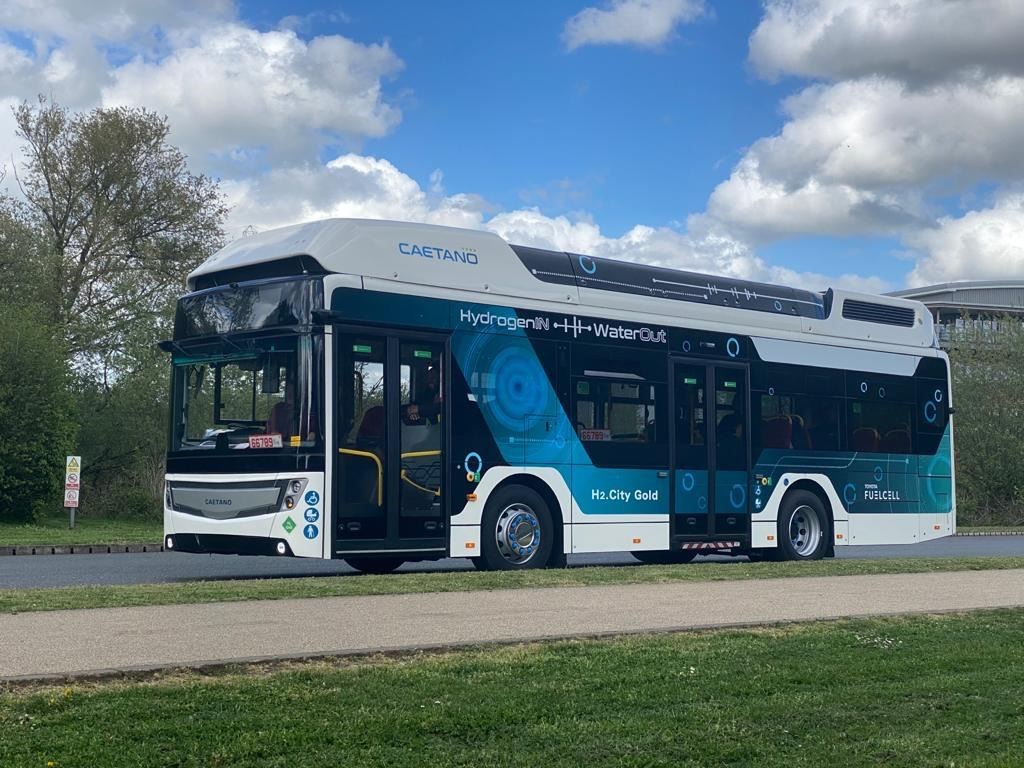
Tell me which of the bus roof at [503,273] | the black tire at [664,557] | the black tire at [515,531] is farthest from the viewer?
the black tire at [664,557]

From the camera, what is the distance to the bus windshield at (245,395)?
46.3 feet

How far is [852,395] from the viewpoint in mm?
20094

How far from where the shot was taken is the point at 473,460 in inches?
602

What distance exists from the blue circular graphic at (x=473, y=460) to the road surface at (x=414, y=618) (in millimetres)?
2490

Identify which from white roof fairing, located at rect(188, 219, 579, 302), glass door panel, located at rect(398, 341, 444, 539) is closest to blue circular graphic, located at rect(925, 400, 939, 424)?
white roof fairing, located at rect(188, 219, 579, 302)

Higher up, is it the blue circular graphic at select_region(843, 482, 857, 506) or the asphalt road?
the blue circular graphic at select_region(843, 482, 857, 506)

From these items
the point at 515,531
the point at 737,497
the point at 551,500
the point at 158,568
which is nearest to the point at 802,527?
the point at 737,497

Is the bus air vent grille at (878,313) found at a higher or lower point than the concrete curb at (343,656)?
higher

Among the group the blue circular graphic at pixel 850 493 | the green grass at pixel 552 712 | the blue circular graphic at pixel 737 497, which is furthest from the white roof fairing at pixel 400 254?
the green grass at pixel 552 712

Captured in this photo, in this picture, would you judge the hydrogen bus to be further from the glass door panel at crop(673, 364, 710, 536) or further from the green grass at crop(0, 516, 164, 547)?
the green grass at crop(0, 516, 164, 547)

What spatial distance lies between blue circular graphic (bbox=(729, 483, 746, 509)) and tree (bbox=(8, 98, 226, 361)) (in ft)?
81.5

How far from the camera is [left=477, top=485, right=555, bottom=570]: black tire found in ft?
50.9

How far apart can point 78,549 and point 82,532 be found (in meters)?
6.22

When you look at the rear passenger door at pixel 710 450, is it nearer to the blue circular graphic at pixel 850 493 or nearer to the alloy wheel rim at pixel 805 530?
the alloy wheel rim at pixel 805 530
